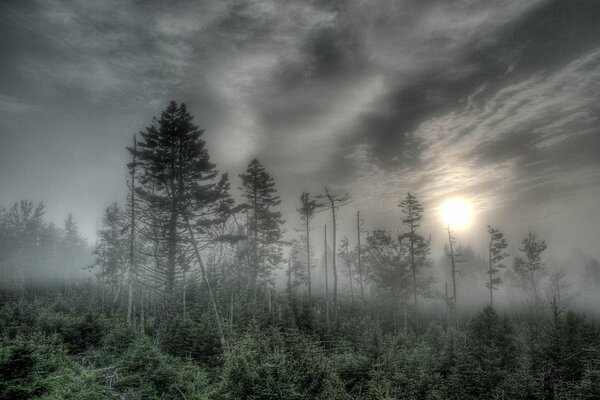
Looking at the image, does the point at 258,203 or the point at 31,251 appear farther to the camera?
the point at 31,251

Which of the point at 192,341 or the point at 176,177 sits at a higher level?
the point at 176,177

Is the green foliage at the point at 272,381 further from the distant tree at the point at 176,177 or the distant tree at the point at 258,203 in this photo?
the distant tree at the point at 258,203

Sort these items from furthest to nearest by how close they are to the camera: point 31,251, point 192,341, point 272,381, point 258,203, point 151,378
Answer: point 31,251, point 258,203, point 192,341, point 151,378, point 272,381

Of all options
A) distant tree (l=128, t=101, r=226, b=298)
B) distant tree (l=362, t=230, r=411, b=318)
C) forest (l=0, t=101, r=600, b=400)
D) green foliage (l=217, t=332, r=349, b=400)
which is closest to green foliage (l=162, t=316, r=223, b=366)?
forest (l=0, t=101, r=600, b=400)

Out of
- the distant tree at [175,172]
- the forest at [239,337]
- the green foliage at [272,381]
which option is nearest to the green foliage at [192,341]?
the forest at [239,337]

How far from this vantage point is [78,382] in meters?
10.0

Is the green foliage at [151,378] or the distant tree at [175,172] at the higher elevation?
the distant tree at [175,172]

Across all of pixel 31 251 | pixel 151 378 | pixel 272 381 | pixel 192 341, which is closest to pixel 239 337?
pixel 192 341

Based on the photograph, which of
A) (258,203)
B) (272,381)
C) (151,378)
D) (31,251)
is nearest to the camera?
(272,381)

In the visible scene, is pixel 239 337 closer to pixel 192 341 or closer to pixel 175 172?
pixel 192 341

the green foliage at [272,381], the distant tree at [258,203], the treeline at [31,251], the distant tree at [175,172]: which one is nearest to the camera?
the green foliage at [272,381]

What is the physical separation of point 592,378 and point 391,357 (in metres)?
9.01

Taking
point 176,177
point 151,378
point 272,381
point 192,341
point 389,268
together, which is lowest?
point 192,341

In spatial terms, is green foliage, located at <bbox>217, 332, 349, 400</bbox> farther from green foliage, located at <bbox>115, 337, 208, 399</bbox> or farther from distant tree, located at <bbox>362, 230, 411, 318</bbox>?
distant tree, located at <bbox>362, 230, 411, 318</bbox>
